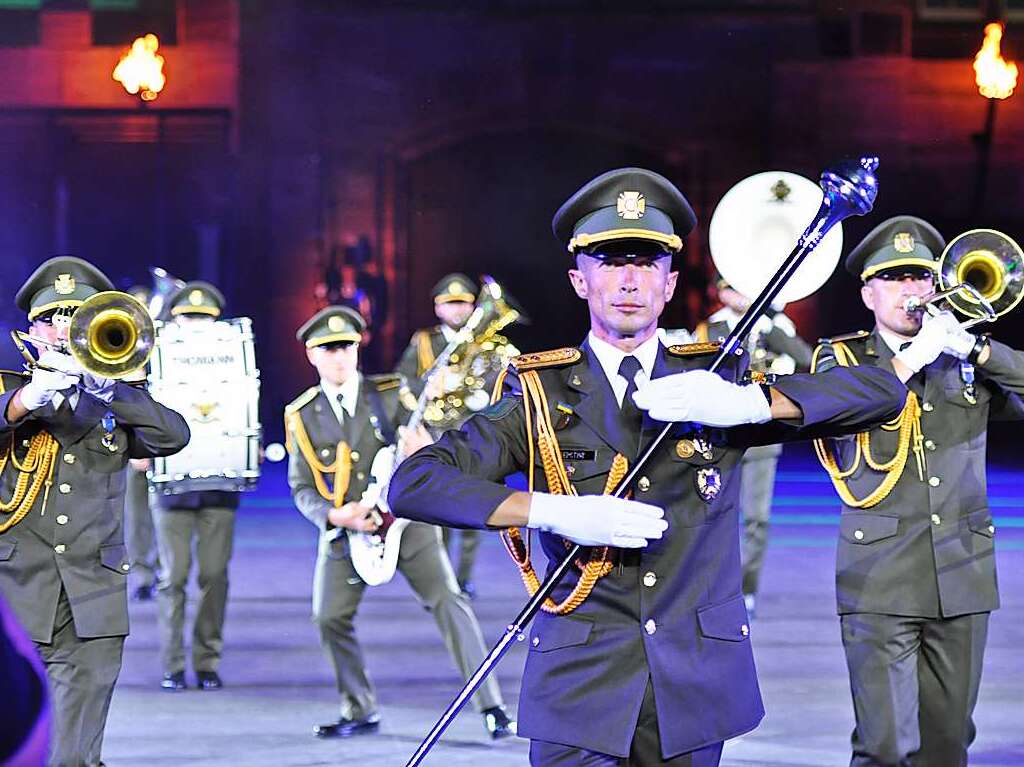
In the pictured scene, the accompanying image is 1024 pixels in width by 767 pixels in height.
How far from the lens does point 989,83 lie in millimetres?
18172

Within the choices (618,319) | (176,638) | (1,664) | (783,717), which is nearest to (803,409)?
(618,319)

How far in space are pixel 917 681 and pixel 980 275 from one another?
138 cm

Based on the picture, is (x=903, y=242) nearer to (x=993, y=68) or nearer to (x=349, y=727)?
(x=349, y=727)

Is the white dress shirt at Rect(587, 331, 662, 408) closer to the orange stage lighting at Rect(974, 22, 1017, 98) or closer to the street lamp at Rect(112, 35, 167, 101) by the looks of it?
the street lamp at Rect(112, 35, 167, 101)

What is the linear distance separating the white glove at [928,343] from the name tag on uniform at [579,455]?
1.94 meters

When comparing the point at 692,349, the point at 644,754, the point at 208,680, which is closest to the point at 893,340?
the point at 692,349

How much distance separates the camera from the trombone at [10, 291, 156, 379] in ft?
18.2

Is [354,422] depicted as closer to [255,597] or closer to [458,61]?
[255,597]

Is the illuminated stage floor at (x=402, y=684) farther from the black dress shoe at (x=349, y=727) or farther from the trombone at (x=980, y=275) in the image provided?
the trombone at (x=980, y=275)

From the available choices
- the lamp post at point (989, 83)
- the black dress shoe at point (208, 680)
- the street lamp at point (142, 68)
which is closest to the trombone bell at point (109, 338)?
the black dress shoe at point (208, 680)

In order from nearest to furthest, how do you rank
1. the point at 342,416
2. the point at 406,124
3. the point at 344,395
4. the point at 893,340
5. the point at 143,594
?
1. the point at 893,340
2. the point at 342,416
3. the point at 344,395
4. the point at 143,594
5. the point at 406,124

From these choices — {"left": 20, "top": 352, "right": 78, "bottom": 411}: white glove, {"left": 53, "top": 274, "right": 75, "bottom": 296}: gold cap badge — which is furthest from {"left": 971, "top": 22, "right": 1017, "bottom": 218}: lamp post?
{"left": 20, "top": 352, "right": 78, "bottom": 411}: white glove

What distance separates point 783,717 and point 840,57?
1198cm

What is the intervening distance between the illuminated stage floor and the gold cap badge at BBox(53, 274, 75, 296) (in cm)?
221
